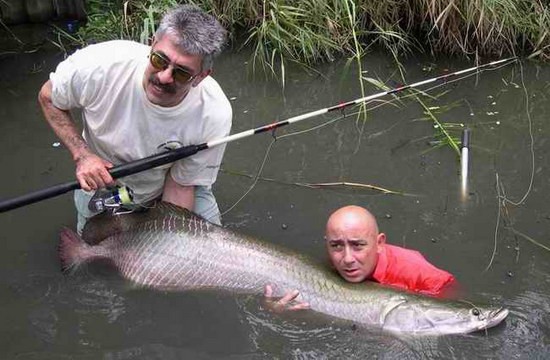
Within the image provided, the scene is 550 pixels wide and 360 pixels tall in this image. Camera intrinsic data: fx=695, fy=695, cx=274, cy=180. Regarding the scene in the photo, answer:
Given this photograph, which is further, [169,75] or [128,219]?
[128,219]

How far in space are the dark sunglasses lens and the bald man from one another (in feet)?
3.84

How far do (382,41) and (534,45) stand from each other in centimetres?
149

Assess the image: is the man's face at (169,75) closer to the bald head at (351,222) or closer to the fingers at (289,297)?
the bald head at (351,222)

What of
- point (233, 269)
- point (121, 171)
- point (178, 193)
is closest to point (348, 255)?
point (233, 269)

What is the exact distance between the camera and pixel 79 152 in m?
3.64

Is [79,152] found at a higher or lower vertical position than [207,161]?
higher

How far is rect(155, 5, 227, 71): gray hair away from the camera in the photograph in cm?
326

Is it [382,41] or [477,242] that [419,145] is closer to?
[477,242]

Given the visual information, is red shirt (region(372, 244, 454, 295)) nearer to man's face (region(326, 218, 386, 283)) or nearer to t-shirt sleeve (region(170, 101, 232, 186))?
man's face (region(326, 218, 386, 283))

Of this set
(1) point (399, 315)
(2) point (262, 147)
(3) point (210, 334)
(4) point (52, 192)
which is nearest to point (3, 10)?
(2) point (262, 147)

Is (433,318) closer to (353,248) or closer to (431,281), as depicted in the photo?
(431,281)

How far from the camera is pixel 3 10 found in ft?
24.9

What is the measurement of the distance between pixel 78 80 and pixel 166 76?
0.57 m

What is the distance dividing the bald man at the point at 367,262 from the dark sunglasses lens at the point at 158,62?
117 cm
